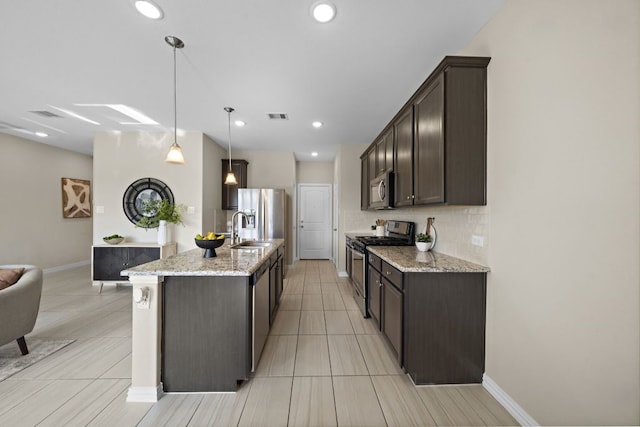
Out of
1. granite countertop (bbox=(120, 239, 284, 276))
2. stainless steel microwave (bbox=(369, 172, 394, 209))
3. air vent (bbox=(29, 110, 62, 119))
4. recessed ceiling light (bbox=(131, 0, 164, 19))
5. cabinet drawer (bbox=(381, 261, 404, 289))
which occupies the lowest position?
cabinet drawer (bbox=(381, 261, 404, 289))

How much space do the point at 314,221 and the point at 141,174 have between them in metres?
3.97

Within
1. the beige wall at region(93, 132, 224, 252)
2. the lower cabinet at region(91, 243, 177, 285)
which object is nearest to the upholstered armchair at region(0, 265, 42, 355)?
the lower cabinet at region(91, 243, 177, 285)

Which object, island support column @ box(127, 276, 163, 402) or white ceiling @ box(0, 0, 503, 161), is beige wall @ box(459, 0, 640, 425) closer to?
white ceiling @ box(0, 0, 503, 161)

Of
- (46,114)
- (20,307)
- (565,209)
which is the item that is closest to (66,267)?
(46,114)

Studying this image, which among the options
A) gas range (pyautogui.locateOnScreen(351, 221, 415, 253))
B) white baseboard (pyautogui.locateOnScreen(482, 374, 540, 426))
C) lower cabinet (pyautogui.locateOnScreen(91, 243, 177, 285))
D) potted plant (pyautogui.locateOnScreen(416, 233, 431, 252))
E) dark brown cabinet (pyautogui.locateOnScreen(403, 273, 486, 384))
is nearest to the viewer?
white baseboard (pyautogui.locateOnScreen(482, 374, 540, 426))

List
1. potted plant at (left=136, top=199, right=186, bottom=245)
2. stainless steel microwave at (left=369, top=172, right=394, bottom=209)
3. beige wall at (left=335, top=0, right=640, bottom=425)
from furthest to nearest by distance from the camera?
potted plant at (left=136, top=199, right=186, bottom=245) → stainless steel microwave at (left=369, top=172, right=394, bottom=209) → beige wall at (left=335, top=0, right=640, bottom=425)

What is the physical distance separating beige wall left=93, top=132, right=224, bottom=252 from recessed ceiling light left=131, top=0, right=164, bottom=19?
2872mm

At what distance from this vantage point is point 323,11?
1768 mm

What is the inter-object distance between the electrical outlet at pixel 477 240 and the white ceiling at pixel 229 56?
1.65 m

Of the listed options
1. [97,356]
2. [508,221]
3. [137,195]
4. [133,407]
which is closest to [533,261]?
[508,221]

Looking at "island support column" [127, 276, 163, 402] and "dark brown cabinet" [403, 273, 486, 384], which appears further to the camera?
"dark brown cabinet" [403, 273, 486, 384]

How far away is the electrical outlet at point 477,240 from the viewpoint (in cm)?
195

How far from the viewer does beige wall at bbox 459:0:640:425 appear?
3.40ft

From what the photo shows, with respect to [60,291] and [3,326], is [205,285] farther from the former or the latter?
[60,291]
